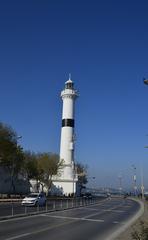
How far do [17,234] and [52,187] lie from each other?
75528mm

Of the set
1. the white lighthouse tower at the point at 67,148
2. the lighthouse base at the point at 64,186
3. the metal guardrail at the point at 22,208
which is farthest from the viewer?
the lighthouse base at the point at 64,186

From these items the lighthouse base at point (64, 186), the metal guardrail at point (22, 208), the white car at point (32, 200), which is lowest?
the metal guardrail at point (22, 208)

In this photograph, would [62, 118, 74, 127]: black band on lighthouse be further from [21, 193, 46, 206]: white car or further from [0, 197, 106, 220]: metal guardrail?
[21, 193, 46, 206]: white car

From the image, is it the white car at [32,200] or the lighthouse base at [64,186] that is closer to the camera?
the white car at [32,200]

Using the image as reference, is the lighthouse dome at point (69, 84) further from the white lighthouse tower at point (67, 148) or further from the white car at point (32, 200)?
the white car at point (32, 200)

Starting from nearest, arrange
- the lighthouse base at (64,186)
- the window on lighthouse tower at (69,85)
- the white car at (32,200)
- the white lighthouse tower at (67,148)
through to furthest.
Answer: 1. the white car at (32,200)
2. the white lighthouse tower at (67,148)
3. the lighthouse base at (64,186)
4. the window on lighthouse tower at (69,85)

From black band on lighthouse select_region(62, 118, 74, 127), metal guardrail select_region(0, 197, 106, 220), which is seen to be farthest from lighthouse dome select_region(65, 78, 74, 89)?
metal guardrail select_region(0, 197, 106, 220)

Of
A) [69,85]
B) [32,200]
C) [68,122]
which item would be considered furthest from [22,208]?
[69,85]

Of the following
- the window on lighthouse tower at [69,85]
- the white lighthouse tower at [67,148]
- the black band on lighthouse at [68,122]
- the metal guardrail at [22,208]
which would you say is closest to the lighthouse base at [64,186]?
the white lighthouse tower at [67,148]

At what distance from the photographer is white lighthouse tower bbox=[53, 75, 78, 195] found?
91.0 m

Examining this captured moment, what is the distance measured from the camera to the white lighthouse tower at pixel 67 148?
91000 millimetres

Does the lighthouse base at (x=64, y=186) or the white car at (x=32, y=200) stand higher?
the lighthouse base at (x=64, y=186)

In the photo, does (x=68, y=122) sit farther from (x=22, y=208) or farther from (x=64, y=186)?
(x=22, y=208)

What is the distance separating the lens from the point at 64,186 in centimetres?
9250
